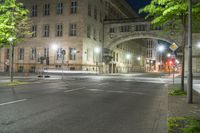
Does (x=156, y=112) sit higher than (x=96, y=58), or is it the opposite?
(x=96, y=58)

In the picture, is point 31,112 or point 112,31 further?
point 112,31

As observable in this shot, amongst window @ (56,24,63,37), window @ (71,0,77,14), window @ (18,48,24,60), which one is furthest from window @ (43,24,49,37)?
window @ (71,0,77,14)

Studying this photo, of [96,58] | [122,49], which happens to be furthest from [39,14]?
[122,49]

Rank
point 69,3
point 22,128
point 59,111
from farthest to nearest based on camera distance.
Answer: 1. point 69,3
2. point 59,111
3. point 22,128

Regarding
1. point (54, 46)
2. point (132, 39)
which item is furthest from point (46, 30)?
point (132, 39)

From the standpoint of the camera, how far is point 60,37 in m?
48.2

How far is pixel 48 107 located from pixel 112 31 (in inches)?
1929

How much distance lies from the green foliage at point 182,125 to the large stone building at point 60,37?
39.3m

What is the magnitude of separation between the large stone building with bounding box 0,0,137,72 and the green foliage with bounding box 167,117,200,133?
129ft

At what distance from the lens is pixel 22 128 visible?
5609 mm

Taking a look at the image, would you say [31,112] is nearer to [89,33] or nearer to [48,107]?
[48,107]

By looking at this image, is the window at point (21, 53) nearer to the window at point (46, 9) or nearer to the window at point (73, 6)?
the window at point (46, 9)

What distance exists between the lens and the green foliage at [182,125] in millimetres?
5003

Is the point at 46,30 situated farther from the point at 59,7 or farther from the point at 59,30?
the point at 59,7
